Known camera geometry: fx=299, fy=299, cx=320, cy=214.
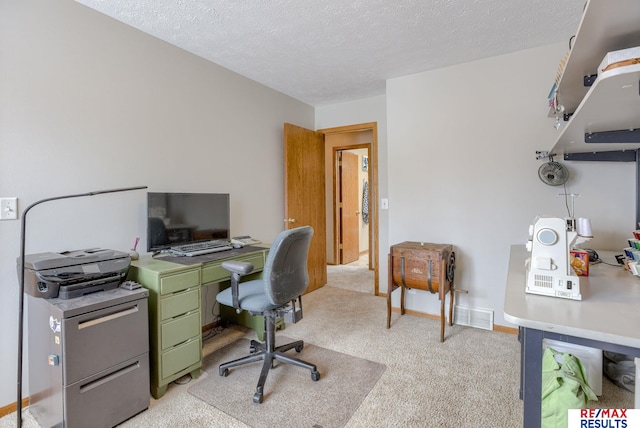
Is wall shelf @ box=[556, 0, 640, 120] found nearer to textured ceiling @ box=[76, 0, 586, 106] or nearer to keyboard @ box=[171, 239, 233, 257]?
textured ceiling @ box=[76, 0, 586, 106]

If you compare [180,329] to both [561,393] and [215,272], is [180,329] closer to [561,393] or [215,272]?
[215,272]

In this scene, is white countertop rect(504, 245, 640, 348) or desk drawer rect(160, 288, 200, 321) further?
desk drawer rect(160, 288, 200, 321)

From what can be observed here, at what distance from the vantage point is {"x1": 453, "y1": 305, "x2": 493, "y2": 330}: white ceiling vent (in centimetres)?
279

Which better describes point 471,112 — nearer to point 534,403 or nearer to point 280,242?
point 280,242

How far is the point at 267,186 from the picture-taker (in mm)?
3484

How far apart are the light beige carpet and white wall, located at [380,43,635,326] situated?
136 cm

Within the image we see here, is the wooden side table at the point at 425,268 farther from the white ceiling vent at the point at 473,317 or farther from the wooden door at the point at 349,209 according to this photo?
the wooden door at the point at 349,209

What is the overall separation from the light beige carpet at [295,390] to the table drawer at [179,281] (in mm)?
660

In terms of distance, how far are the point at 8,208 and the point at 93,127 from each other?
69 cm

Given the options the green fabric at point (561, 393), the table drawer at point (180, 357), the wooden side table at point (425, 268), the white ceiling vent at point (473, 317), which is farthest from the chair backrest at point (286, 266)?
the white ceiling vent at point (473, 317)

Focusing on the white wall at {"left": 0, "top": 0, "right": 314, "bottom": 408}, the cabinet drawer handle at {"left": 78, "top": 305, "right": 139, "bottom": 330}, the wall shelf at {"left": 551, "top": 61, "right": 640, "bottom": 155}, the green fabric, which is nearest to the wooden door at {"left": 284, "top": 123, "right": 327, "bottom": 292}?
the white wall at {"left": 0, "top": 0, "right": 314, "bottom": 408}

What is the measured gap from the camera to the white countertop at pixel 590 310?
0.89 m

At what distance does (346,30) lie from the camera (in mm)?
2289

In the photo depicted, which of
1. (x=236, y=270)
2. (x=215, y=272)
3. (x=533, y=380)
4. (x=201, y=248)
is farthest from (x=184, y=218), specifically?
(x=533, y=380)
